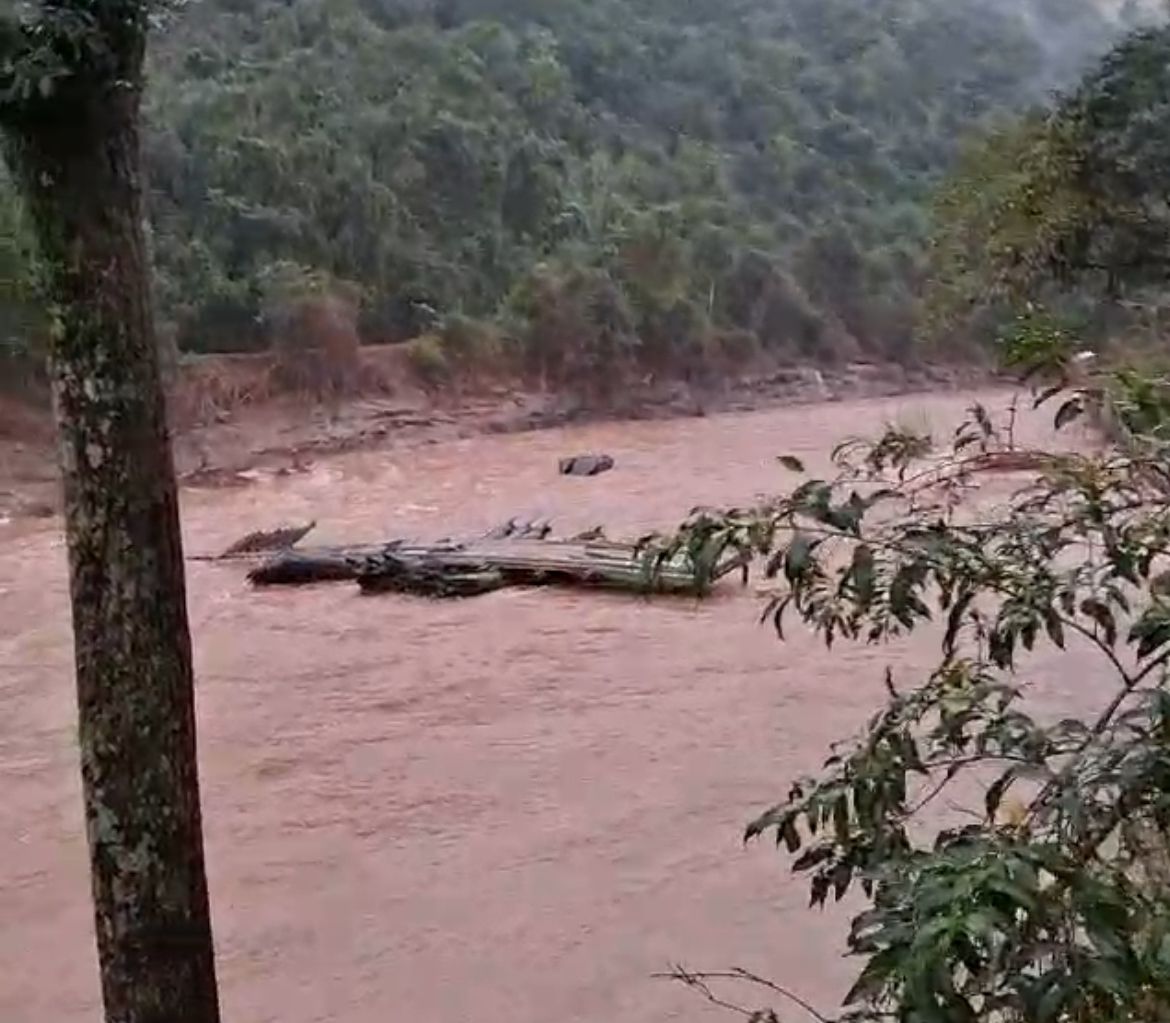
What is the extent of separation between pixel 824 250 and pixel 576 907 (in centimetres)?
1592

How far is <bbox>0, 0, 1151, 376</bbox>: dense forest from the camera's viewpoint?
54.0 ft

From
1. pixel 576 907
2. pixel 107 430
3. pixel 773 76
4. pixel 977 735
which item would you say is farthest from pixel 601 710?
pixel 773 76

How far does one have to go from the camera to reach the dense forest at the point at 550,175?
16453mm

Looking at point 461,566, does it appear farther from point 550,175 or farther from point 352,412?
point 550,175

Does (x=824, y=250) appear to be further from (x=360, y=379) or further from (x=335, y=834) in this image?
(x=335, y=834)

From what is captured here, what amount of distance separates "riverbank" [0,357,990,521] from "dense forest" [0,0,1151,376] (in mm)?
539

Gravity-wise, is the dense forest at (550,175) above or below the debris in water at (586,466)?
above

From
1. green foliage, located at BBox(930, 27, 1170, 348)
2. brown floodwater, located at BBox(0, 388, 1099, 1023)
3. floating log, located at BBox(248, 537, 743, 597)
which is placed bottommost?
brown floodwater, located at BBox(0, 388, 1099, 1023)

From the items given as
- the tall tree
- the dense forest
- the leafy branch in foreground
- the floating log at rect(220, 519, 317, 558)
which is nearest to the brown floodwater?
the floating log at rect(220, 519, 317, 558)

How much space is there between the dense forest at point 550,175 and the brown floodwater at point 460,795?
5.47 meters

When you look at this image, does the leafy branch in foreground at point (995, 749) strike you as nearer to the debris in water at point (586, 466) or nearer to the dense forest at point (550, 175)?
the debris in water at point (586, 466)

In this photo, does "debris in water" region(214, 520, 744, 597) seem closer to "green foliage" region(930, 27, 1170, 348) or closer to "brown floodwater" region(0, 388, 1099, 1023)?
"brown floodwater" region(0, 388, 1099, 1023)

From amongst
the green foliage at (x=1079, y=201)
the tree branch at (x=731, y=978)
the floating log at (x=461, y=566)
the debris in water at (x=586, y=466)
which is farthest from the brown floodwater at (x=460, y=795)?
the debris in water at (x=586, y=466)

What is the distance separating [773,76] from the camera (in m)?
24.5
